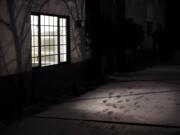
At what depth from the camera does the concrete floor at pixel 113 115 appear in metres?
6.93

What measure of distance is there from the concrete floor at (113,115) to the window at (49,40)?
5.22ft

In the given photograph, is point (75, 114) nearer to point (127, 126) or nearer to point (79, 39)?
point (127, 126)

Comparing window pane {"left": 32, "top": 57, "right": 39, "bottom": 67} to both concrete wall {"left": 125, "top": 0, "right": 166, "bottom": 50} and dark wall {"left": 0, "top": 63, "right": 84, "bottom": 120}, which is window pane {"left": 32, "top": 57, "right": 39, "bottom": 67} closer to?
dark wall {"left": 0, "top": 63, "right": 84, "bottom": 120}

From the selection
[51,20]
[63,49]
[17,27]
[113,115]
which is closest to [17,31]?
[17,27]

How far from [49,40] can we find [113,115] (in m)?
4.12

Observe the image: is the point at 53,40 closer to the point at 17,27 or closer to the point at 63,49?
the point at 63,49

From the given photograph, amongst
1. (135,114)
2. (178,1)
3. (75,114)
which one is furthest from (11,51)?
(178,1)

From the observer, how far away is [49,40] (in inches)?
444

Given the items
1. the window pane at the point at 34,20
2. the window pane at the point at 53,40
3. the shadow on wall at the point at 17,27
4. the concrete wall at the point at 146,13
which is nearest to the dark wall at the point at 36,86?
the shadow on wall at the point at 17,27

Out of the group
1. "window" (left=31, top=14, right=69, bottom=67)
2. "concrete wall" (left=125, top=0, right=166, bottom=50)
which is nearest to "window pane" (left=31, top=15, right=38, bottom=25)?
"window" (left=31, top=14, right=69, bottom=67)

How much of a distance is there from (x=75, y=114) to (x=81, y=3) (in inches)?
246

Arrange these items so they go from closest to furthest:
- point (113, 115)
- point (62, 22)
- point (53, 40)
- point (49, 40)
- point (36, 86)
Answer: point (113, 115), point (36, 86), point (49, 40), point (53, 40), point (62, 22)

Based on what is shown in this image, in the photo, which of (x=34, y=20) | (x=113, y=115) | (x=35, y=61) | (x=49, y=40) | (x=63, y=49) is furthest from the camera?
(x=63, y=49)

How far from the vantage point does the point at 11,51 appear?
8.82m
